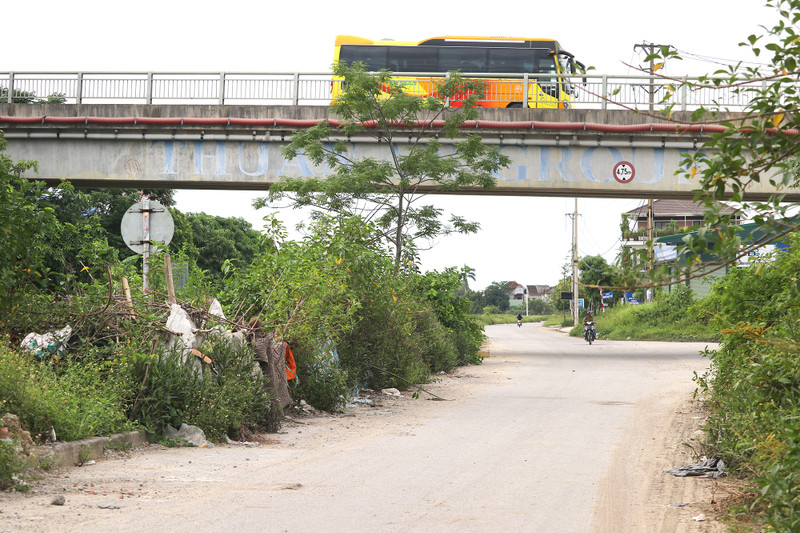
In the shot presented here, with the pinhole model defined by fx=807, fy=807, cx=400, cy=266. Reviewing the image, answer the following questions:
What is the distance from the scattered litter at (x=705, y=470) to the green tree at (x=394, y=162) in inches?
438

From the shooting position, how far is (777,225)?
3.83 meters

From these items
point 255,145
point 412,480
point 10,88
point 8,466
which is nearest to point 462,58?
point 255,145

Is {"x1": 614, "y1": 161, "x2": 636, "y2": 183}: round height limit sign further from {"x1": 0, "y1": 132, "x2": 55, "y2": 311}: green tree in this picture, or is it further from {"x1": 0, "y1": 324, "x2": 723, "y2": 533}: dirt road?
{"x1": 0, "y1": 132, "x2": 55, "y2": 311}: green tree

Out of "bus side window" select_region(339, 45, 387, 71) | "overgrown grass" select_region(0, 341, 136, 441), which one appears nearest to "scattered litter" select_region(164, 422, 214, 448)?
"overgrown grass" select_region(0, 341, 136, 441)

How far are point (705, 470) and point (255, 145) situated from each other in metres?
17.5

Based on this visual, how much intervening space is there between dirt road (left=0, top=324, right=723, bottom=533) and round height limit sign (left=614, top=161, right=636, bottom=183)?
11.3 metres

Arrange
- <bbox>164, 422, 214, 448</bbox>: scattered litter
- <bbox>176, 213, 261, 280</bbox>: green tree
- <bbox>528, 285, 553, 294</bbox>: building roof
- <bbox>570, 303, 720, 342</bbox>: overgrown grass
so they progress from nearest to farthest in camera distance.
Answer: <bbox>164, 422, 214, 448</bbox>: scattered litter → <bbox>570, 303, 720, 342</bbox>: overgrown grass → <bbox>176, 213, 261, 280</bbox>: green tree → <bbox>528, 285, 553, 294</bbox>: building roof

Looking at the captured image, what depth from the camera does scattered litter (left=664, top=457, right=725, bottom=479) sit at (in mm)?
7074

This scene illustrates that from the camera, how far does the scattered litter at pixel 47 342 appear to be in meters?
8.80

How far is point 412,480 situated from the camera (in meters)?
6.84

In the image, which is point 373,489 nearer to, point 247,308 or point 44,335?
point 44,335

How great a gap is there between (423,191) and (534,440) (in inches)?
490

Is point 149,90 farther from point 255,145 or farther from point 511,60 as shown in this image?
point 511,60

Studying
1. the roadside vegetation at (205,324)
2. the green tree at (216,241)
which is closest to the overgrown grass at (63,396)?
the roadside vegetation at (205,324)
